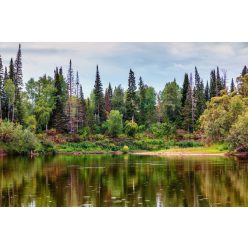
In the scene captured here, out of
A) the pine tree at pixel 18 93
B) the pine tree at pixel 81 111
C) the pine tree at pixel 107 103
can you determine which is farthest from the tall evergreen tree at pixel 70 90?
the pine tree at pixel 18 93

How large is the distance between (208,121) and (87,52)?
11.0 m

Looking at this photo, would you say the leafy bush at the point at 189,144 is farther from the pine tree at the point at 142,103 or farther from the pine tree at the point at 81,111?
the pine tree at the point at 81,111

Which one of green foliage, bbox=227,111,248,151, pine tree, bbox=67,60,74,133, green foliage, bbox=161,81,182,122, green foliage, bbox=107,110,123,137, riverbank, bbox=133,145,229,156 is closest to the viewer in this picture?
pine tree, bbox=67,60,74,133

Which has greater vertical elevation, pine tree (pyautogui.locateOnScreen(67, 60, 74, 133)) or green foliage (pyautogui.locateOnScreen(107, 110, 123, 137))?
pine tree (pyautogui.locateOnScreen(67, 60, 74, 133))

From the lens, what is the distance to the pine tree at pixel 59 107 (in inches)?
1163

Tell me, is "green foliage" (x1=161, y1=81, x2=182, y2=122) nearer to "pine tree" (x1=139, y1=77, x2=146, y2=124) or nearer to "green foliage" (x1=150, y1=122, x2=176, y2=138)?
"green foliage" (x1=150, y1=122, x2=176, y2=138)

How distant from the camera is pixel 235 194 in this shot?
13086mm

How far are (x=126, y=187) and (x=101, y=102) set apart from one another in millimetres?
17771

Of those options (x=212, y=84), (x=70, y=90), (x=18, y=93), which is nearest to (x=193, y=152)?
(x=212, y=84)

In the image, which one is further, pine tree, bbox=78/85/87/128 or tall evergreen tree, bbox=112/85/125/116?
tall evergreen tree, bbox=112/85/125/116

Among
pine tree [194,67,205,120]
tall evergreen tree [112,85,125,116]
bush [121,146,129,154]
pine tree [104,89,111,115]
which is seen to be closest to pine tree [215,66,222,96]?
pine tree [194,67,205,120]

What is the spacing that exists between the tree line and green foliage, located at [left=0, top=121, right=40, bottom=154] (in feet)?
1.71

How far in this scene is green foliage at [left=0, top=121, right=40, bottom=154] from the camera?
28.9m

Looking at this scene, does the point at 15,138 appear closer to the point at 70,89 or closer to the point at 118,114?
the point at 70,89
